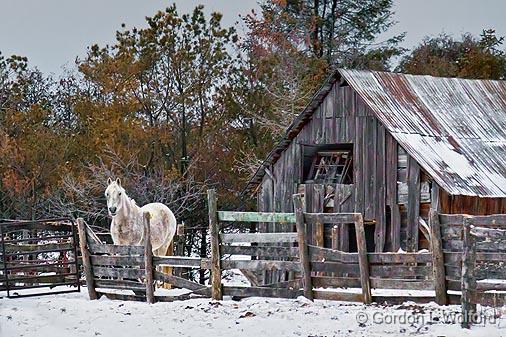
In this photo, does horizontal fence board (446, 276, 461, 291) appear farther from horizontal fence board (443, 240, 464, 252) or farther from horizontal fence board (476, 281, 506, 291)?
horizontal fence board (476, 281, 506, 291)

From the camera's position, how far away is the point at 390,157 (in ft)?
85.0

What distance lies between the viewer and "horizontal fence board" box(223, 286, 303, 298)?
49.1 feet

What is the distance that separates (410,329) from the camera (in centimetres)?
1239

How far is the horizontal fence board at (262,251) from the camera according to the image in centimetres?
1514

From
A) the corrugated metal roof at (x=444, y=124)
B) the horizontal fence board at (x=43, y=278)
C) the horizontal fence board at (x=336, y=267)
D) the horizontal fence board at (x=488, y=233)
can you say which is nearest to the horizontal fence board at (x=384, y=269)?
the horizontal fence board at (x=336, y=267)

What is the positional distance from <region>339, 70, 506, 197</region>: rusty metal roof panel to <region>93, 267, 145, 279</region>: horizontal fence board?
1019cm

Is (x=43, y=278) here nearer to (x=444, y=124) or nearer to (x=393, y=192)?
(x=393, y=192)

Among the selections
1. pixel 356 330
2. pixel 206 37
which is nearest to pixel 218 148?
pixel 206 37

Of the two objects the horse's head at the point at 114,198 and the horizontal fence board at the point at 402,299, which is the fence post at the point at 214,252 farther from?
the horse's head at the point at 114,198

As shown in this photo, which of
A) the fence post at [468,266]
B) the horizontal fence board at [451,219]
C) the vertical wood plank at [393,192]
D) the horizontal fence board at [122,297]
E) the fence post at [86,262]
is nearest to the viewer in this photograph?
the fence post at [468,266]

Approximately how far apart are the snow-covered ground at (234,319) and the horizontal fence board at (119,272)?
809 mm

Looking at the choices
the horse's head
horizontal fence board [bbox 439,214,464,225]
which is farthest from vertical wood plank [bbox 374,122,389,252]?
horizontal fence board [bbox 439,214,464,225]

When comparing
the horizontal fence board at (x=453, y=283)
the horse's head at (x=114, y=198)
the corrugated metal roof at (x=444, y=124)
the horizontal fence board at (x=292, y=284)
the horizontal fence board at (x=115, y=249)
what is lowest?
the horizontal fence board at (x=292, y=284)

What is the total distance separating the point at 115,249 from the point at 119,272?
43cm
